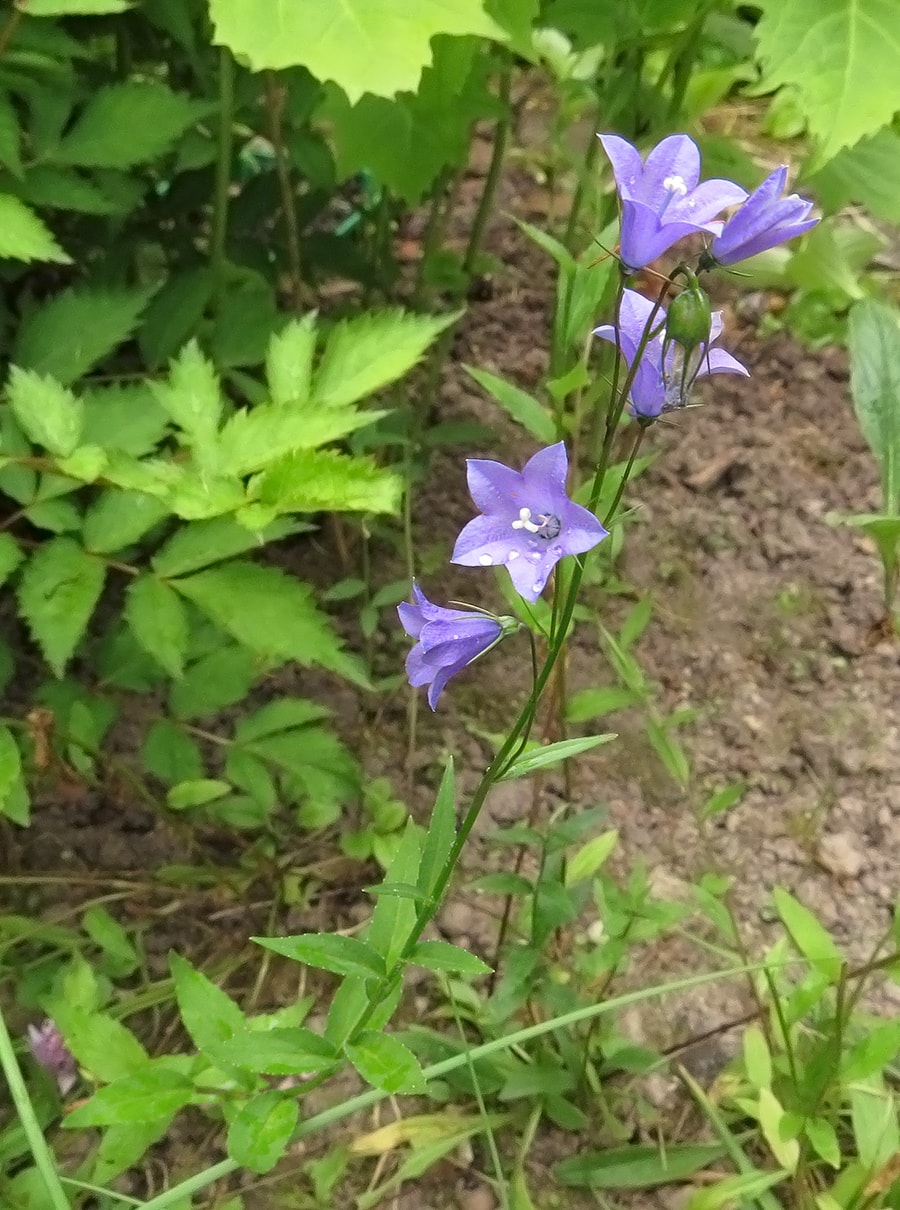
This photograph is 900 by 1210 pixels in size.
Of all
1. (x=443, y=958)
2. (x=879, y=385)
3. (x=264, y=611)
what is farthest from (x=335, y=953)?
(x=879, y=385)

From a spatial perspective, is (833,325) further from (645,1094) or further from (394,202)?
(645,1094)

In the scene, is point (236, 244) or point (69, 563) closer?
point (69, 563)

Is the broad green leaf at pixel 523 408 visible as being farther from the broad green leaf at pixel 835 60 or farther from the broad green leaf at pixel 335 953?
the broad green leaf at pixel 335 953

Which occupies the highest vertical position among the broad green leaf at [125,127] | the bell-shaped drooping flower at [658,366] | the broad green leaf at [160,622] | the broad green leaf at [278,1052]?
the broad green leaf at [125,127]

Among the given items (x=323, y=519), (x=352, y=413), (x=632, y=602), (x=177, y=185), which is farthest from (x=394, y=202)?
(x=352, y=413)

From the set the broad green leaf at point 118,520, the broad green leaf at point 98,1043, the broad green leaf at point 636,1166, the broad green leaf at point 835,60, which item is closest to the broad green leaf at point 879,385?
the broad green leaf at point 835,60
